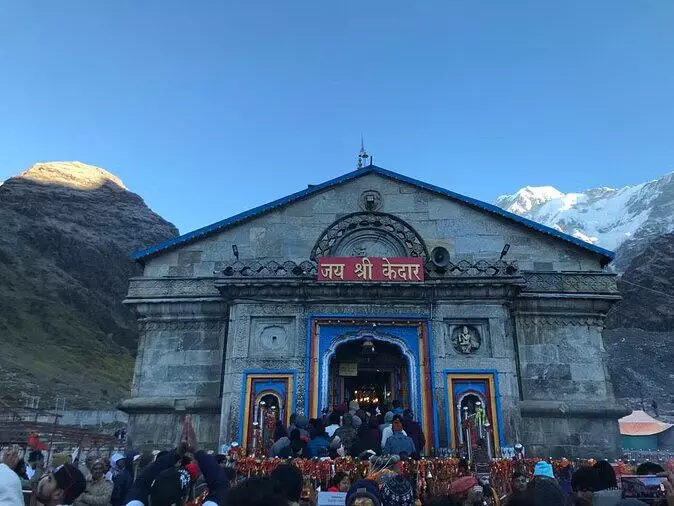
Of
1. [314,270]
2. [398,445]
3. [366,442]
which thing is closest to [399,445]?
[398,445]

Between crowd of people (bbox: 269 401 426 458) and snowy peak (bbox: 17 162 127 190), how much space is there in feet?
358

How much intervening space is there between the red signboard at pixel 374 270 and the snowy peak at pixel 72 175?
4162 inches

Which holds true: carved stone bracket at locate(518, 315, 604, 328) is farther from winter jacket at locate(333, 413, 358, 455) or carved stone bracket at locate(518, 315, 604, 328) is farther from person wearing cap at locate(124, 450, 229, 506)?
person wearing cap at locate(124, 450, 229, 506)

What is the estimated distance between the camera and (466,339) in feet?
51.7

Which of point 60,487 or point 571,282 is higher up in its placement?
point 571,282

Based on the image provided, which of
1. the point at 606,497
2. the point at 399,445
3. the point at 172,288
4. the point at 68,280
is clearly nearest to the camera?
the point at 606,497

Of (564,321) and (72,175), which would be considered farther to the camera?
(72,175)

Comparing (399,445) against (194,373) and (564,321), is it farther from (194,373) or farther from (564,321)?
(564,321)

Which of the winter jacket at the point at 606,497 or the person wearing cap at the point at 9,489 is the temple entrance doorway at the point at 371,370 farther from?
the person wearing cap at the point at 9,489

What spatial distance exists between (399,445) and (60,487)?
7341 mm

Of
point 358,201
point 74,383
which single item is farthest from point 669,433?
point 74,383

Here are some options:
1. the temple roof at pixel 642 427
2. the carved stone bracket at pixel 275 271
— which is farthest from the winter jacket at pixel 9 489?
the temple roof at pixel 642 427

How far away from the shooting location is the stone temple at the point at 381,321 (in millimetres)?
15359

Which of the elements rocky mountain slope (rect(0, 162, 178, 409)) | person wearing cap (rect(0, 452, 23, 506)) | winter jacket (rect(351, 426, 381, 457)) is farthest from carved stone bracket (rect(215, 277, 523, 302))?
rocky mountain slope (rect(0, 162, 178, 409))
